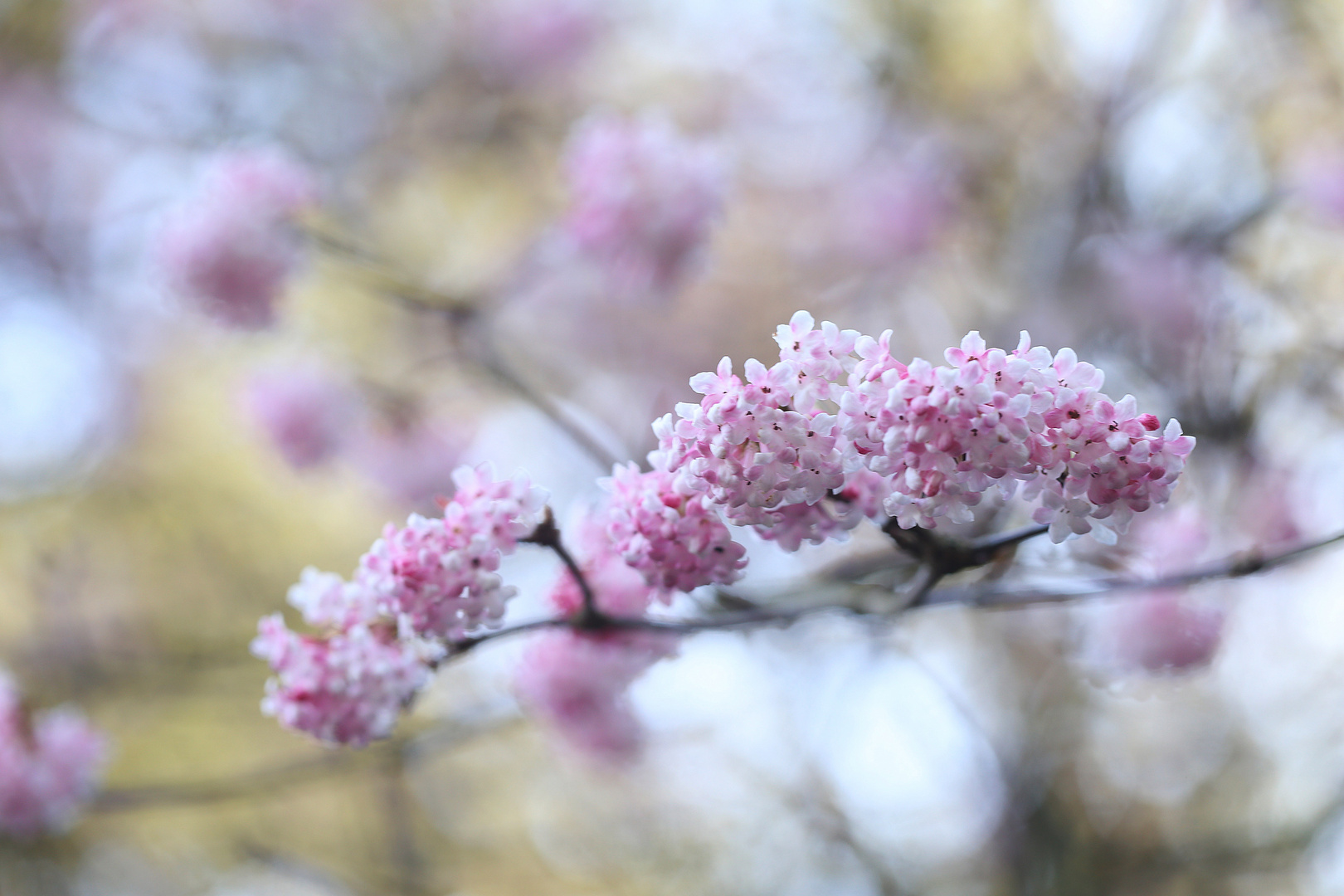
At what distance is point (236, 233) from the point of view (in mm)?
2857

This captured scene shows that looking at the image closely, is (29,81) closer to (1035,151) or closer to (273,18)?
(273,18)

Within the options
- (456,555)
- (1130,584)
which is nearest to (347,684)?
(456,555)

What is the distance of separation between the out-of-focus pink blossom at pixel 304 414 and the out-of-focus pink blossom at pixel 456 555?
1985 millimetres

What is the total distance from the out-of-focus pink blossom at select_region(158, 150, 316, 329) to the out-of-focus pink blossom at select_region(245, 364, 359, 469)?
37cm

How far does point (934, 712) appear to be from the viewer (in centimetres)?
343

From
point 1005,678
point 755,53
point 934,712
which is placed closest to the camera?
point 934,712

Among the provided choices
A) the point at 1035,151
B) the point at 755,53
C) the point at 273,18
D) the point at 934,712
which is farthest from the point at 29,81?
the point at 934,712

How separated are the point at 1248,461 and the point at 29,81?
18.1ft

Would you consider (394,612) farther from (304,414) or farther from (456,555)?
(304,414)

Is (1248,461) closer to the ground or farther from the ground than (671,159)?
closer to the ground

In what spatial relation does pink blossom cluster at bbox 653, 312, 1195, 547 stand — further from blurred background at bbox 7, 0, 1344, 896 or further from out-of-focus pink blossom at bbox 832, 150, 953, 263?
out-of-focus pink blossom at bbox 832, 150, 953, 263

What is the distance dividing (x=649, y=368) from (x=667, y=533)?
167 inches

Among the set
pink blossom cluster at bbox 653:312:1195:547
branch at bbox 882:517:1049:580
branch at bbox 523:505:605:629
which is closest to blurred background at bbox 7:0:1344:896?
branch at bbox 523:505:605:629

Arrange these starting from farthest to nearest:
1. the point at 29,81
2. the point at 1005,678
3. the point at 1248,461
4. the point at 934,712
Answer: the point at 29,81, the point at 1005,678, the point at 934,712, the point at 1248,461
